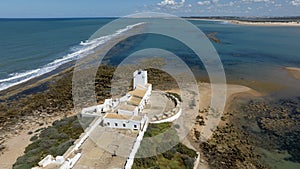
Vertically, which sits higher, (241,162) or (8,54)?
(8,54)

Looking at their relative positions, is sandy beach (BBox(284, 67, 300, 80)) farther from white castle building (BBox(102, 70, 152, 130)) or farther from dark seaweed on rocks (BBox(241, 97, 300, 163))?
white castle building (BBox(102, 70, 152, 130))

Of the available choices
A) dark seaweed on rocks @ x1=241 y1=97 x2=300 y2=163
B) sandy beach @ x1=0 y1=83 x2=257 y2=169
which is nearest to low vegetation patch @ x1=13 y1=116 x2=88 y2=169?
sandy beach @ x1=0 y1=83 x2=257 y2=169

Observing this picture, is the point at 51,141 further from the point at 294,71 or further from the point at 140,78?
the point at 294,71

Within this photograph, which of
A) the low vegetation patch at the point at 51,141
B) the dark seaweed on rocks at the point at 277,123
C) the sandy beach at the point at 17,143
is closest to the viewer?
the low vegetation patch at the point at 51,141

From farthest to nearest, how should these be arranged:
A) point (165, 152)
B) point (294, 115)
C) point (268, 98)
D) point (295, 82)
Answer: point (295, 82)
point (268, 98)
point (294, 115)
point (165, 152)

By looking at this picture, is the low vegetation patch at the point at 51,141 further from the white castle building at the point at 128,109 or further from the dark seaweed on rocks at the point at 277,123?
the dark seaweed on rocks at the point at 277,123

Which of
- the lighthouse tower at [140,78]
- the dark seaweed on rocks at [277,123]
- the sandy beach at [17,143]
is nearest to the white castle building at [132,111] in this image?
the lighthouse tower at [140,78]

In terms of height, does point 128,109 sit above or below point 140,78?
below

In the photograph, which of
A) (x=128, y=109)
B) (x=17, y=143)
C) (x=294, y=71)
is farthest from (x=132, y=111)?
(x=294, y=71)

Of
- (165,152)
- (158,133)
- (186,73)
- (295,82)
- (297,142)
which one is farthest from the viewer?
(186,73)

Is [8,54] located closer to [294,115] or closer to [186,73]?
[186,73]

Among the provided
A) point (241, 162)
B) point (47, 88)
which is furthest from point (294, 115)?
point (47, 88)
